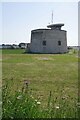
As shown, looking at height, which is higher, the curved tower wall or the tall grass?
the curved tower wall

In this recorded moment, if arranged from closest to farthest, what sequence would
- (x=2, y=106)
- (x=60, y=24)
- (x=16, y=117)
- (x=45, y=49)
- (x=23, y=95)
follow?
(x=16, y=117) → (x=2, y=106) → (x=23, y=95) → (x=45, y=49) → (x=60, y=24)

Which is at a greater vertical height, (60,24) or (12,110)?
(60,24)

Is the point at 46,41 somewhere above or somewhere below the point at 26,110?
above

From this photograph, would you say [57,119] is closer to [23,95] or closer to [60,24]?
[23,95]

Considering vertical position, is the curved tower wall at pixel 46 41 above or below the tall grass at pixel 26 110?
above

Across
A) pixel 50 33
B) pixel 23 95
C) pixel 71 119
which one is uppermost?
pixel 50 33

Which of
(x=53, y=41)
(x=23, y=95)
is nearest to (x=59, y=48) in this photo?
(x=53, y=41)

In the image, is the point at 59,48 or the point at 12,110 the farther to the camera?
the point at 59,48

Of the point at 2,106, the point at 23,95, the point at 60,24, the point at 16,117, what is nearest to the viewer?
the point at 16,117

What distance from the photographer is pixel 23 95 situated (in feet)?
16.5

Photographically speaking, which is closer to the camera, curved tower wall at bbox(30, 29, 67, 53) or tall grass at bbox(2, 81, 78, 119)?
tall grass at bbox(2, 81, 78, 119)

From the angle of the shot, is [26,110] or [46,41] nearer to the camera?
[26,110]

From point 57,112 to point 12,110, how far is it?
0.78m

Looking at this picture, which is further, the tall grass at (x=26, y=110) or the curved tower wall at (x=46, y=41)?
the curved tower wall at (x=46, y=41)
